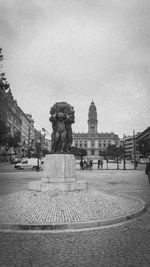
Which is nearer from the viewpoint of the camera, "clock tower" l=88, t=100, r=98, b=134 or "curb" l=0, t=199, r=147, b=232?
"curb" l=0, t=199, r=147, b=232

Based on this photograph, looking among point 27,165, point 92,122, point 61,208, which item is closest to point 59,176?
point 61,208

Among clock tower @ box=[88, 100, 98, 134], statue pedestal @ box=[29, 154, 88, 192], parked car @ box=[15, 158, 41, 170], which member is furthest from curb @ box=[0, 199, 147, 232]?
clock tower @ box=[88, 100, 98, 134]

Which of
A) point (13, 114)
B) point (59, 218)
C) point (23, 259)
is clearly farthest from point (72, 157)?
point (13, 114)

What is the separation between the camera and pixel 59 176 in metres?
10.0

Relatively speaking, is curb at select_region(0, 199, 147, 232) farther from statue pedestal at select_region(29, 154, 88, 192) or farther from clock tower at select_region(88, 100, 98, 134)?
clock tower at select_region(88, 100, 98, 134)

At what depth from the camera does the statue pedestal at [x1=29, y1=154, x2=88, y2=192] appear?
31.4 ft

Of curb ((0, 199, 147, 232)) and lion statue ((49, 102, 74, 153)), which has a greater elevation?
lion statue ((49, 102, 74, 153))

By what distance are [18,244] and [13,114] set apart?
3401 inches

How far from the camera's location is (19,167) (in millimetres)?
37094

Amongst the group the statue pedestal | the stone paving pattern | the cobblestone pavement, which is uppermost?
the statue pedestal

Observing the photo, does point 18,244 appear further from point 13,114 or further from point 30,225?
point 13,114

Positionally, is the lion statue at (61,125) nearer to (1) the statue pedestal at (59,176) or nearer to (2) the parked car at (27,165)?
(1) the statue pedestal at (59,176)

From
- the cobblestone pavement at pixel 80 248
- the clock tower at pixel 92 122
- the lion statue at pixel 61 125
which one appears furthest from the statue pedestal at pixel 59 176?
the clock tower at pixel 92 122

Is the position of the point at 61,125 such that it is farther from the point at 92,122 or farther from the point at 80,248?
the point at 92,122
